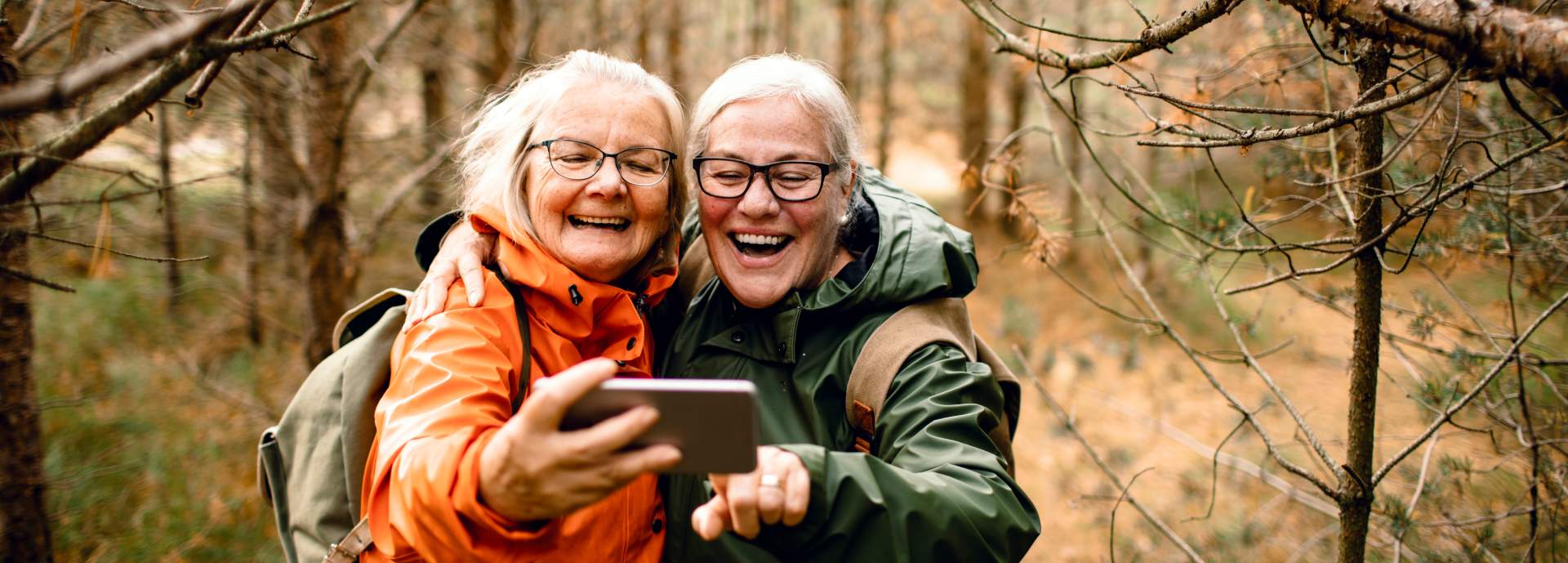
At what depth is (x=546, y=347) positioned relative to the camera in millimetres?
1874

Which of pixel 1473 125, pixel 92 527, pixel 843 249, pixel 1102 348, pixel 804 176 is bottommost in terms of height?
pixel 92 527

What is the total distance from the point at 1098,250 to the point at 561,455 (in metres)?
6.15

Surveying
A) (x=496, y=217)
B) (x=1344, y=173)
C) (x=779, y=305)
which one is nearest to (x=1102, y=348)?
(x=1344, y=173)

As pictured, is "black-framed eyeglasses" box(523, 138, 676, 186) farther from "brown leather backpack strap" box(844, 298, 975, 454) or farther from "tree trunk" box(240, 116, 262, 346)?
"tree trunk" box(240, 116, 262, 346)

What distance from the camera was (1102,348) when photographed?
9.51m

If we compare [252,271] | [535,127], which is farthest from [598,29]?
[535,127]

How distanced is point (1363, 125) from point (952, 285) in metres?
0.99

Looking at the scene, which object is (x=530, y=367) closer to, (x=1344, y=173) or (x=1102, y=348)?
(x=1344, y=173)

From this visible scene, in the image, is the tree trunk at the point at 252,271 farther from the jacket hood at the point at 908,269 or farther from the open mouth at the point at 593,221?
the jacket hood at the point at 908,269

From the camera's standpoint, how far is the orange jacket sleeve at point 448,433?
4.16 ft

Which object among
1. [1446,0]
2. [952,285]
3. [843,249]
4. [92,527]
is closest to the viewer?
[1446,0]

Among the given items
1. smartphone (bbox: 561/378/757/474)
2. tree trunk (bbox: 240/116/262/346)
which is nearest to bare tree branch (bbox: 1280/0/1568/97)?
smartphone (bbox: 561/378/757/474)

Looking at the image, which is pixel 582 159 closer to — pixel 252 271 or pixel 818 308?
pixel 818 308

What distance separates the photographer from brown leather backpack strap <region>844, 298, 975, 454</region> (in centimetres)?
194
